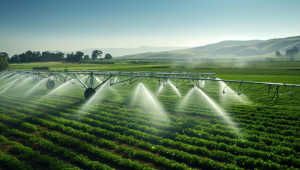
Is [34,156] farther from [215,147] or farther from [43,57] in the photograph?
A: [43,57]

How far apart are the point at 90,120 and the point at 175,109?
8227 millimetres

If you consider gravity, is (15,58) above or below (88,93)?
above

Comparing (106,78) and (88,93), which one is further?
(106,78)

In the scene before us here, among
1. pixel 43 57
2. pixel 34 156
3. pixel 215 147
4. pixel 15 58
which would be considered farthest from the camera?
pixel 43 57

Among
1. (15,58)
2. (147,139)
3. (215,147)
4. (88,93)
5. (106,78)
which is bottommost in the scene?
(215,147)

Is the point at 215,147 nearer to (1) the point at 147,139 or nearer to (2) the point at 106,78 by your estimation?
(1) the point at 147,139

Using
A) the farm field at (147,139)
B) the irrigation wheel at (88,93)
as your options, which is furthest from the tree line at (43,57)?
the farm field at (147,139)

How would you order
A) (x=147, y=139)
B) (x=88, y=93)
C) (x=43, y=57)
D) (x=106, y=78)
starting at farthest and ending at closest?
(x=43, y=57)
(x=106, y=78)
(x=88, y=93)
(x=147, y=139)

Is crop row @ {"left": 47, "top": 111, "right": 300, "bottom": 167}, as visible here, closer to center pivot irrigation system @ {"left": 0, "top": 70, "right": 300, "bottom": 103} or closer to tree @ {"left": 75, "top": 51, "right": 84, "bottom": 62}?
center pivot irrigation system @ {"left": 0, "top": 70, "right": 300, "bottom": 103}

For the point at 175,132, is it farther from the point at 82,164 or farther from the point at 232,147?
the point at 82,164

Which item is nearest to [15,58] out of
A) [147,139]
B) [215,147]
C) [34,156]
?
[34,156]

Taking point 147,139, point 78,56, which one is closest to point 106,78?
point 147,139

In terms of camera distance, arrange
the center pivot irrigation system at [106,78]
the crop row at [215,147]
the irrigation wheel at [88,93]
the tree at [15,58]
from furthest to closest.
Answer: the tree at [15,58] < the irrigation wheel at [88,93] < the center pivot irrigation system at [106,78] < the crop row at [215,147]

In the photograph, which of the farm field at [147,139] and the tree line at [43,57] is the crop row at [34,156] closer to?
the farm field at [147,139]
